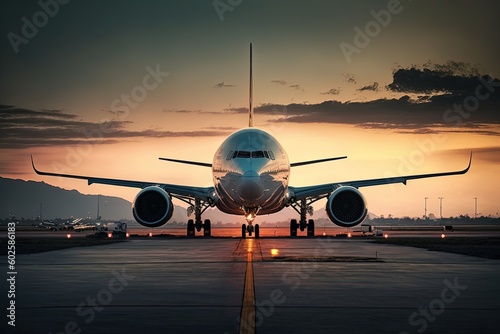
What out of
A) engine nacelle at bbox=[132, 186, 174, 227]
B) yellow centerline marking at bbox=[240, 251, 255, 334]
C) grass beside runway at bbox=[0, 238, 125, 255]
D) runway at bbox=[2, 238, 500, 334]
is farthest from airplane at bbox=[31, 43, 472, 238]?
yellow centerline marking at bbox=[240, 251, 255, 334]

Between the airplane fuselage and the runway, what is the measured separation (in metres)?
13.4

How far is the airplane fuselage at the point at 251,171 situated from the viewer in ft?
108

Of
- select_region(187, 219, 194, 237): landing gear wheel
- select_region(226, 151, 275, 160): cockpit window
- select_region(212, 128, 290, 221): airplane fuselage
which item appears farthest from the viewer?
select_region(187, 219, 194, 237): landing gear wheel

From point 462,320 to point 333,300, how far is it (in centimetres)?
234

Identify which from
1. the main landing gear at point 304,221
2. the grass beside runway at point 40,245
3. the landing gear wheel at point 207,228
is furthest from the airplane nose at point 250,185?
the main landing gear at point 304,221

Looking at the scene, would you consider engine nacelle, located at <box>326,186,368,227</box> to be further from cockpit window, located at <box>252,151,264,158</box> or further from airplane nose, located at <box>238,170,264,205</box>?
airplane nose, located at <box>238,170,264,205</box>

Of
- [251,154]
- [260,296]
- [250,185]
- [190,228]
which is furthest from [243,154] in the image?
[260,296]

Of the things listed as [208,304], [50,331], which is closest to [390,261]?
[208,304]

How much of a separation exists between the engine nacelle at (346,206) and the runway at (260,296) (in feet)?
59.1

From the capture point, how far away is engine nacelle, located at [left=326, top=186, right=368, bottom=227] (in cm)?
3784

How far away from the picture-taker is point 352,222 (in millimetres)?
37812

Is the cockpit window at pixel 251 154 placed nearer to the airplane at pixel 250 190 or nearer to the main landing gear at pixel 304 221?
the airplane at pixel 250 190

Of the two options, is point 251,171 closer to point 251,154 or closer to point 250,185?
point 250,185

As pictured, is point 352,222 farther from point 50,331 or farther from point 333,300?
point 50,331
